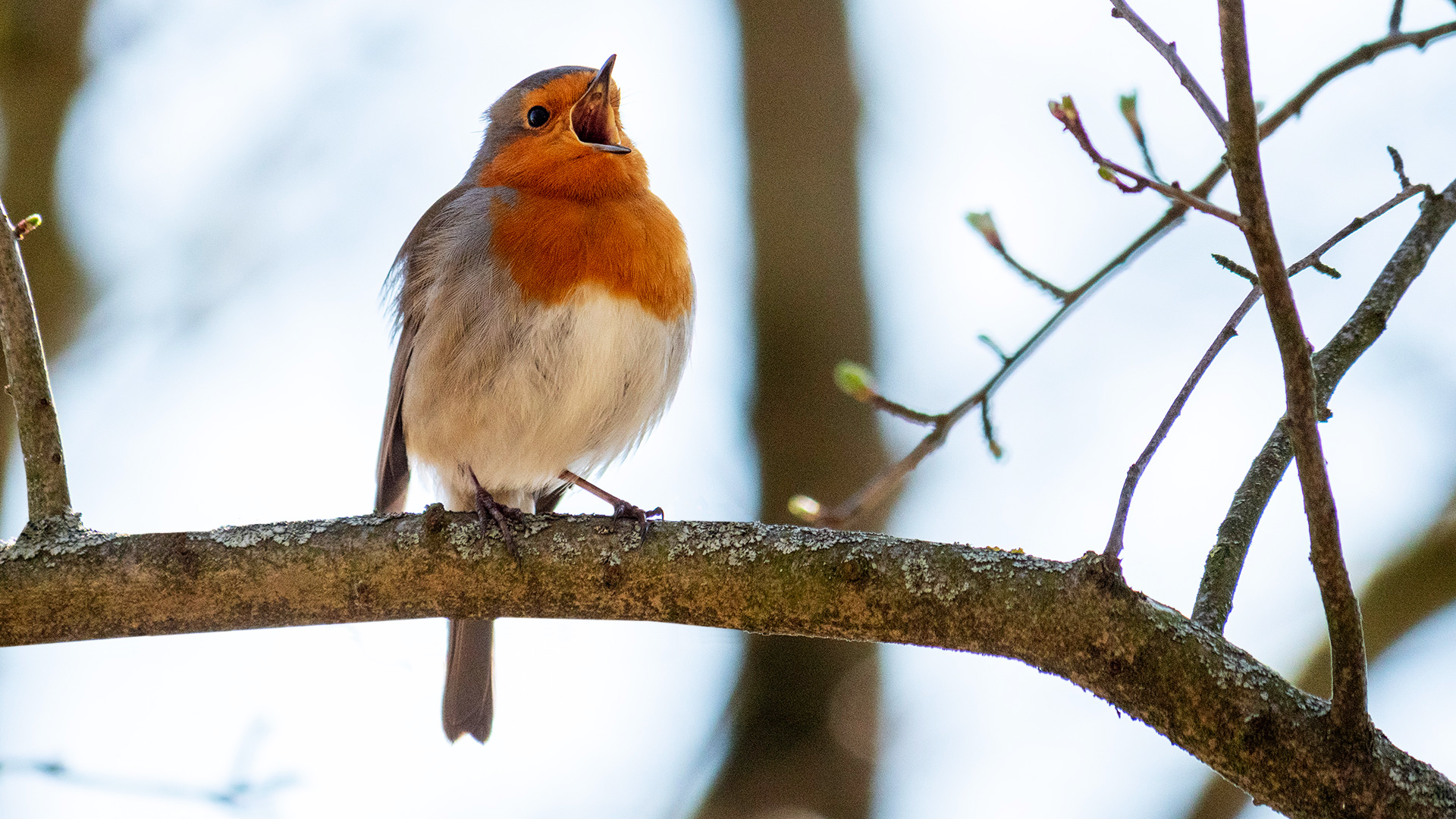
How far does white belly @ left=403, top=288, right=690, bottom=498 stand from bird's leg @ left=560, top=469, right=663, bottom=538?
0.11 metres

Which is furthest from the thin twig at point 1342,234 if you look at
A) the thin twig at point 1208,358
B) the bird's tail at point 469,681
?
the bird's tail at point 469,681

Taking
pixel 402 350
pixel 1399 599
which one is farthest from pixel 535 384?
pixel 1399 599

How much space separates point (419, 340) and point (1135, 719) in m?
2.64

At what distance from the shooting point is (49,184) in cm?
500

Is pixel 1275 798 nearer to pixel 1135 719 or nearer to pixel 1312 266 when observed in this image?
pixel 1135 719

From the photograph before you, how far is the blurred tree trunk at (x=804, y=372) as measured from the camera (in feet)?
14.5

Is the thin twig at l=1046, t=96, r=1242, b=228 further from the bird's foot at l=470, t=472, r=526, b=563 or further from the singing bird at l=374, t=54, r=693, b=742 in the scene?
the singing bird at l=374, t=54, r=693, b=742

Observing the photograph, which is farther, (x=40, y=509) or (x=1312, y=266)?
(x=40, y=509)

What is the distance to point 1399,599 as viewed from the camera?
401cm

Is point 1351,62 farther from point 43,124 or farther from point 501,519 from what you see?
point 43,124

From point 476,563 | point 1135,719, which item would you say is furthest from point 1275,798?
point 476,563

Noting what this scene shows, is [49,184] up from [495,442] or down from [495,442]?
up

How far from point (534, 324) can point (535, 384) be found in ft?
0.59

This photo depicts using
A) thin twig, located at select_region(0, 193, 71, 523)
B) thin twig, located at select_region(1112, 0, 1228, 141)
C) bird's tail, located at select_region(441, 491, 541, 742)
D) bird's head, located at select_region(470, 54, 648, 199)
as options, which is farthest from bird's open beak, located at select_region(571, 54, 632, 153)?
thin twig, located at select_region(1112, 0, 1228, 141)
